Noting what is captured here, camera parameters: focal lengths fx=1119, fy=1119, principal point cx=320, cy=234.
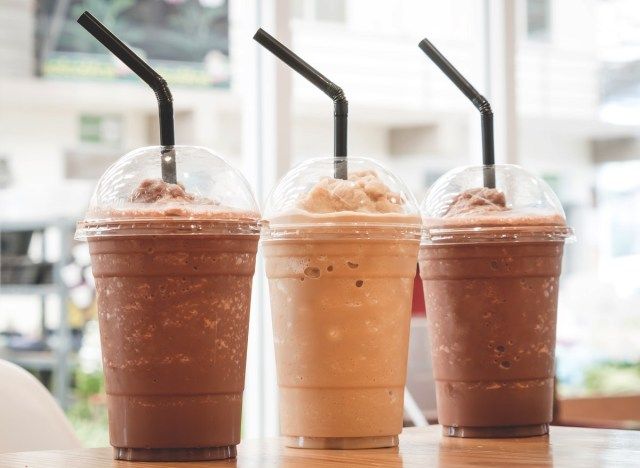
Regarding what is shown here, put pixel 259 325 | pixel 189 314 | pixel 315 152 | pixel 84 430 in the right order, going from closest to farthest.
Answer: pixel 189 314 < pixel 259 325 < pixel 84 430 < pixel 315 152

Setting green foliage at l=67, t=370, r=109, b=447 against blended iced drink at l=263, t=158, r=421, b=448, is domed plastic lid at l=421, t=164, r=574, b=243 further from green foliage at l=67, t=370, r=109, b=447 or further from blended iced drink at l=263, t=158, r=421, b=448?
green foliage at l=67, t=370, r=109, b=447

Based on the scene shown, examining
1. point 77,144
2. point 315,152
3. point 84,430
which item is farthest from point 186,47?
point 84,430

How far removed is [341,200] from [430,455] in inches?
12.2

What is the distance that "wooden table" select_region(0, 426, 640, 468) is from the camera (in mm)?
1185

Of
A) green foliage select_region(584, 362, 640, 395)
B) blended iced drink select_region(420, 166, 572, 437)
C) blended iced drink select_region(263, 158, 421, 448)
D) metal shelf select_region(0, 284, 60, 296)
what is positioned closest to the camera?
blended iced drink select_region(263, 158, 421, 448)

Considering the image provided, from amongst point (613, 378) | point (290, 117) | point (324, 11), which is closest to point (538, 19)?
point (324, 11)

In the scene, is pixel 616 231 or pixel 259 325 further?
pixel 616 231

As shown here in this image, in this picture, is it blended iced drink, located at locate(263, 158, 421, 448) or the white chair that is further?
the white chair

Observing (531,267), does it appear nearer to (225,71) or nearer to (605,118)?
(225,71)

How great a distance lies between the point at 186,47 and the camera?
4.88 m

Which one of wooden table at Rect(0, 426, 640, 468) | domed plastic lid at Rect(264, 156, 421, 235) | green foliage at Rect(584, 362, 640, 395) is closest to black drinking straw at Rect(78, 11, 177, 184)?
domed plastic lid at Rect(264, 156, 421, 235)

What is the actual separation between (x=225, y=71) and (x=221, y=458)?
13.3 feet

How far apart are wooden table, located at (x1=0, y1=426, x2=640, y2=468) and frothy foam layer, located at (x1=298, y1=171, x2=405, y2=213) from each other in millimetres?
283

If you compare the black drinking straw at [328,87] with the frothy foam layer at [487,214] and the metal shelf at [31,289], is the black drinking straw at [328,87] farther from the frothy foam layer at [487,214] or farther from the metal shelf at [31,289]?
the metal shelf at [31,289]
